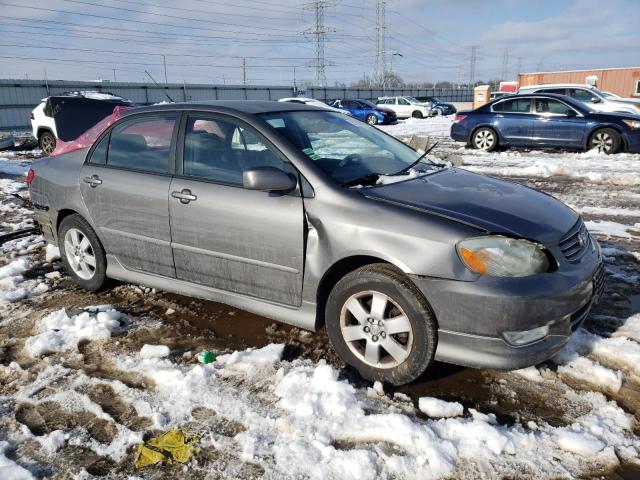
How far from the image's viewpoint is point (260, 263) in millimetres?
3352

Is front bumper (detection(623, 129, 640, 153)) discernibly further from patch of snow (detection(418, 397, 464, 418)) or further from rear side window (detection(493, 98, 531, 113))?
patch of snow (detection(418, 397, 464, 418))

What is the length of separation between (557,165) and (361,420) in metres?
9.12

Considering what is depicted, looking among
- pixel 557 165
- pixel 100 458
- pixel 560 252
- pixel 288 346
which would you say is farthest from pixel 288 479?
pixel 557 165

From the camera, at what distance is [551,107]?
12297 millimetres

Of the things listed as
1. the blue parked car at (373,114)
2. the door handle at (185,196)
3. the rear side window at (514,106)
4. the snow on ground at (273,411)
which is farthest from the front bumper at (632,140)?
the blue parked car at (373,114)

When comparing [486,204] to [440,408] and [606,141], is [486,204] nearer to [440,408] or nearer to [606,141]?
[440,408]

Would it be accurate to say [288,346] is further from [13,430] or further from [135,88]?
[135,88]

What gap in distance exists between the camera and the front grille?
299cm

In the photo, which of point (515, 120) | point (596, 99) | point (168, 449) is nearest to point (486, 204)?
point (168, 449)

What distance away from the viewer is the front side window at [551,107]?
1211 cm

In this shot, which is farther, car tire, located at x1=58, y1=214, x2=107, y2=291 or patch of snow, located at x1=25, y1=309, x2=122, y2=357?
car tire, located at x1=58, y1=214, x2=107, y2=291

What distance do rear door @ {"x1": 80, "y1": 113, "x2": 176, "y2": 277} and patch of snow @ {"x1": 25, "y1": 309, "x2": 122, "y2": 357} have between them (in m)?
0.48

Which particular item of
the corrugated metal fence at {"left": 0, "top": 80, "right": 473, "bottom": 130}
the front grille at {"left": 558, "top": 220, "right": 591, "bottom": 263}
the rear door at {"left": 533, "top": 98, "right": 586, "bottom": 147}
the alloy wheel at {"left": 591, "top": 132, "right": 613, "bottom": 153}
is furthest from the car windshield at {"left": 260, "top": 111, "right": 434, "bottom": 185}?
the corrugated metal fence at {"left": 0, "top": 80, "right": 473, "bottom": 130}

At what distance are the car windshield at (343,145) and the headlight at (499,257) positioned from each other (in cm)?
88
